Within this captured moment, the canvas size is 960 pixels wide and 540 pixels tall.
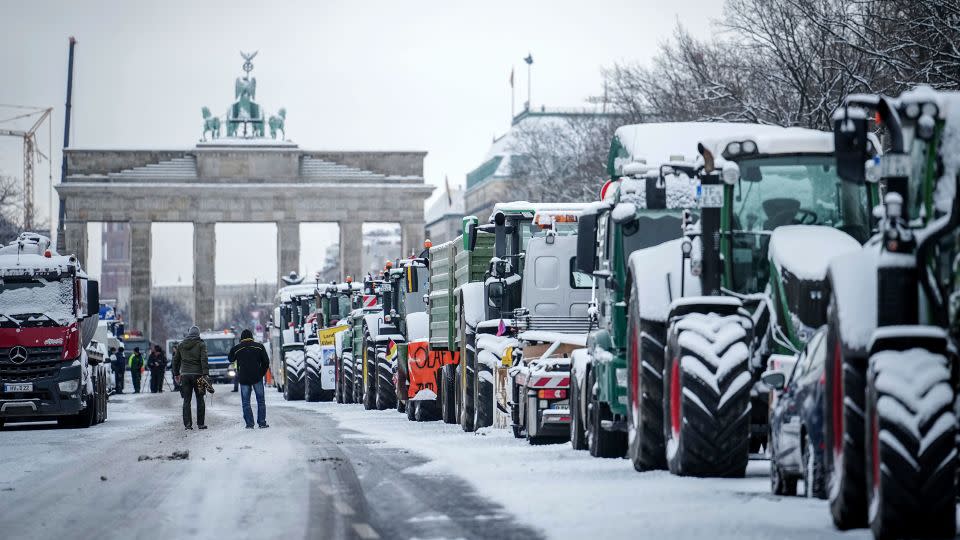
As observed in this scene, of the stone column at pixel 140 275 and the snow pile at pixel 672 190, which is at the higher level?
the stone column at pixel 140 275

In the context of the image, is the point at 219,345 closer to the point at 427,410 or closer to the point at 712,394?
the point at 427,410

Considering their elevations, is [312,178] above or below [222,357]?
above

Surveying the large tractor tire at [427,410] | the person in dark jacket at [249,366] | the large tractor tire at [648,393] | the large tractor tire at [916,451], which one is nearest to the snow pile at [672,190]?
the large tractor tire at [648,393]

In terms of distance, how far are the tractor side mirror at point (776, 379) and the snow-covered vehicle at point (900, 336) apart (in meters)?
1.70

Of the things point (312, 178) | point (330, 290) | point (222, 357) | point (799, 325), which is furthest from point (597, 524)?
point (312, 178)

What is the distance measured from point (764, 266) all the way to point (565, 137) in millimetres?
60757

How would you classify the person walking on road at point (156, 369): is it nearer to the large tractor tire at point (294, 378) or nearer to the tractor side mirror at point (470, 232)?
the large tractor tire at point (294, 378)

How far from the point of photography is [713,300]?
14.2m

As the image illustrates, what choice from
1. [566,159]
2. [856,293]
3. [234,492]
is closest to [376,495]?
[234,492]

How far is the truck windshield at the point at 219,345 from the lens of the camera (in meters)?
84.9

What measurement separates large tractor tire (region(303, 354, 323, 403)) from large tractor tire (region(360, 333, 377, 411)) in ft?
32.0

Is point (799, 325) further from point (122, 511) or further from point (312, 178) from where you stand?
point (312, 178)

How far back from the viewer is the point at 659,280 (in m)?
15.7

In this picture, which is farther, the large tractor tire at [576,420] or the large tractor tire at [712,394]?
the large tractor tire at [576,420]
